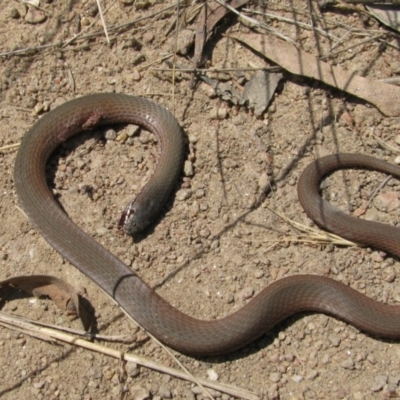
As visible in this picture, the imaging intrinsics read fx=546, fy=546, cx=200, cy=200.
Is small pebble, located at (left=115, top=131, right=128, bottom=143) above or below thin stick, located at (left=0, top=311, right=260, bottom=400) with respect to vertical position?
above

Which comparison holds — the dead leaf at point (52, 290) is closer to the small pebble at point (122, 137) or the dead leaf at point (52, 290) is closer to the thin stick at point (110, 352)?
the thin stick at point (110, 352)

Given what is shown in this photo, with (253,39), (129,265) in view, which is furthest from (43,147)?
(253,39)

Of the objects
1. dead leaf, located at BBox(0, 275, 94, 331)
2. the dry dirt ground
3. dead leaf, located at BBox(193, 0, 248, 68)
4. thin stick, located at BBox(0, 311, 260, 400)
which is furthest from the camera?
dead leaf, located at BBox(193, 0, 248, 68)

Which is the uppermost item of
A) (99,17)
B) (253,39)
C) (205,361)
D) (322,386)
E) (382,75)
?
(99,17)

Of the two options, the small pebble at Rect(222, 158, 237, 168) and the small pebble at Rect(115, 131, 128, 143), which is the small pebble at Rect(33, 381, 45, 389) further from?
the small pebble at Rect(222, 158, 237, 168)

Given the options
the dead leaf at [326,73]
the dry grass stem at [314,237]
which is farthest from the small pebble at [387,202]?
the dead leaf at [326,73]

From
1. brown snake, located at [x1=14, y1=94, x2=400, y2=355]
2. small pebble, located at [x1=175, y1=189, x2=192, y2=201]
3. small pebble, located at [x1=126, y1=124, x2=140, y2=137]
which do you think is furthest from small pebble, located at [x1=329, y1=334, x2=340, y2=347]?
small pebble, located at [x1=126, y1=124, x2=140, y2=137]

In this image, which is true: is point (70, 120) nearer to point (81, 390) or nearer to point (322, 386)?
point (81, 390)
